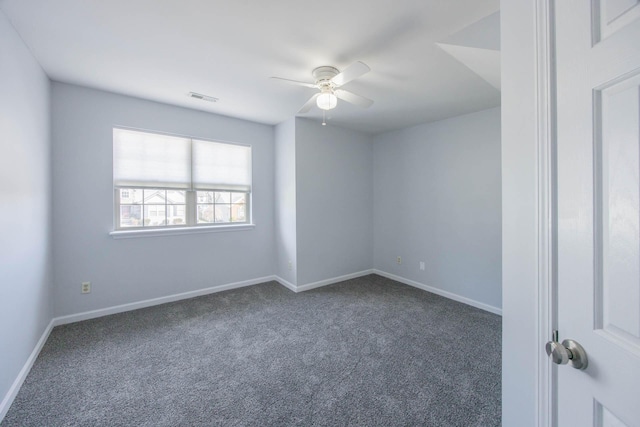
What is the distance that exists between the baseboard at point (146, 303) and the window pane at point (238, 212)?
947 millimetres

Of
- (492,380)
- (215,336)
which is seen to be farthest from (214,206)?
(492,380)

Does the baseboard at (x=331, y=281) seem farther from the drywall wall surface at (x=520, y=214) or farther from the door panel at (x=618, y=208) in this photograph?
the door panel at (x=618, y=208)

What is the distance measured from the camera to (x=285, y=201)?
4.05 meters

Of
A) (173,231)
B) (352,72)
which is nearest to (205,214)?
(173,231)

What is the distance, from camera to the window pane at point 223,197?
12.7 ft

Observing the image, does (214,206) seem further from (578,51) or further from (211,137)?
(578,51)

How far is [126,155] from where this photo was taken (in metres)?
3.14

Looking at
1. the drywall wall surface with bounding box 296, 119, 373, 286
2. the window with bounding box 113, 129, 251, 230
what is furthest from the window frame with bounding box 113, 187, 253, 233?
the drywall wall surface with bounding box 296, 119, 373, 286

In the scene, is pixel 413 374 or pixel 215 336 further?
pixel 215 336

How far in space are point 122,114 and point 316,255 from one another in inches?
119

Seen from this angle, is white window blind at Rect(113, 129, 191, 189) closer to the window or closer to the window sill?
the window

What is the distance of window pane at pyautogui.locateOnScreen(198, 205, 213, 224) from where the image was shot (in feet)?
12.2

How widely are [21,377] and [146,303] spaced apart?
133 centimetres

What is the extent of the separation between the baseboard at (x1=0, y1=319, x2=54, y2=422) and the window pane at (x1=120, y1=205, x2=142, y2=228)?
4.00 feet
